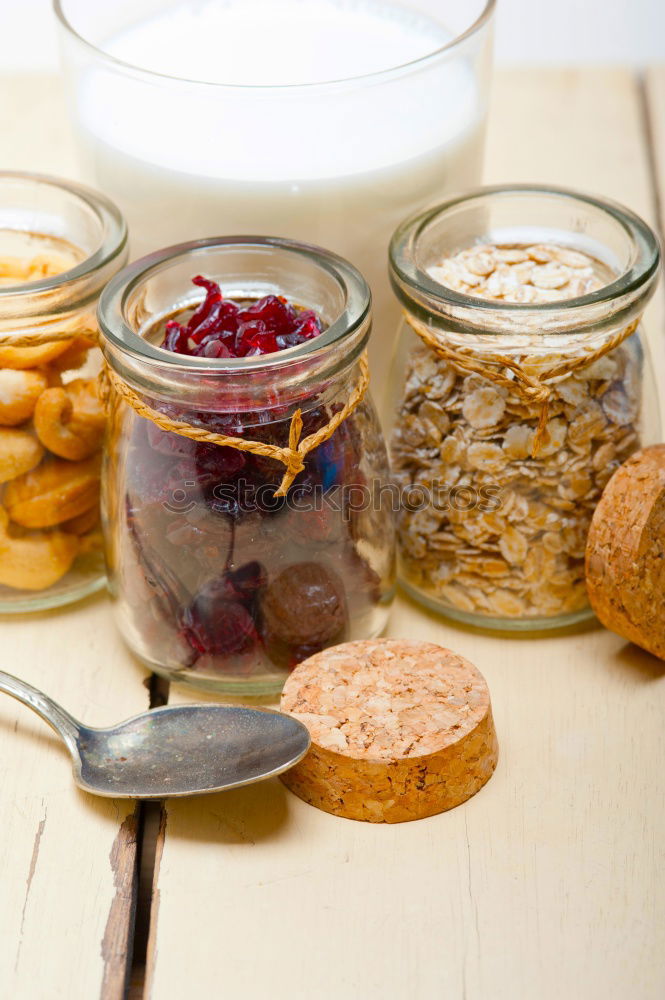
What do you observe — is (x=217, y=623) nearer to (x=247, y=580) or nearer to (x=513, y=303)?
(x=247, y=580)

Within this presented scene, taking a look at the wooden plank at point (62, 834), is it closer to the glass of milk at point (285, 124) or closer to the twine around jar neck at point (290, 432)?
the twine around jar neck at point (290, 432)

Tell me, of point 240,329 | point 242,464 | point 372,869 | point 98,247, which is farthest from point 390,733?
point 98,247

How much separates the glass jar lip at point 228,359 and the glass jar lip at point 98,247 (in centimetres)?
5

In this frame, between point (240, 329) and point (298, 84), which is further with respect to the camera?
point (298, 84)

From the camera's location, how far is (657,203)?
63.3 inches

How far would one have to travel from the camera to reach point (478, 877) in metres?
0.87

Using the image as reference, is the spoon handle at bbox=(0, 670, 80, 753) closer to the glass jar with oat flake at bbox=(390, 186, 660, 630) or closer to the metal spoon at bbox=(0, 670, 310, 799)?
the metal spoon at bbox=(0, 670, 310, 799)

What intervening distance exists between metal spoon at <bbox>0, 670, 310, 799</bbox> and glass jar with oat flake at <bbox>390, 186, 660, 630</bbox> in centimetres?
24

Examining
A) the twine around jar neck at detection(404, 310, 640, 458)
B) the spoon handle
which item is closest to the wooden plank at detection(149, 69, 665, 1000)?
the spoon handle

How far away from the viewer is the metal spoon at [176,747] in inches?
35.1

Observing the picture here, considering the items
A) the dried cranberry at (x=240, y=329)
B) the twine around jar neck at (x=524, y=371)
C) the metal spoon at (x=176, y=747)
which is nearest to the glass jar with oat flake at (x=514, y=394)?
the twine around jar neck at (x=524, y=371)

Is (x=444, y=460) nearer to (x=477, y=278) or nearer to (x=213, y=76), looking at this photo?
(x=477, y=278)

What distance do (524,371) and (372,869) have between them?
0.39 metres

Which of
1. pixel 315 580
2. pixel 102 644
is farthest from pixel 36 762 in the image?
pixel 315 580
